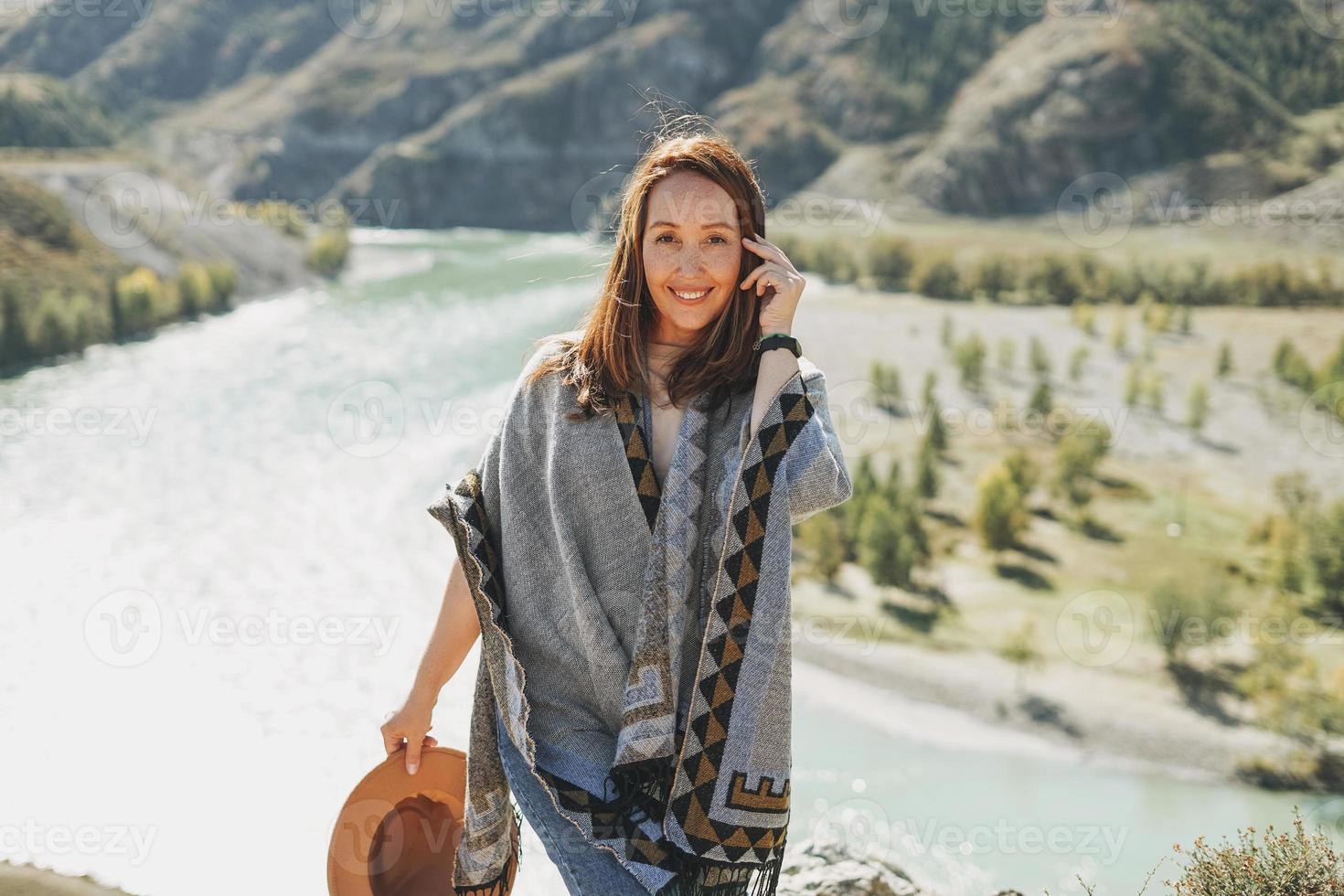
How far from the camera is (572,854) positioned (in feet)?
6.67

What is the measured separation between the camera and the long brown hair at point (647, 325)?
6.88 feet

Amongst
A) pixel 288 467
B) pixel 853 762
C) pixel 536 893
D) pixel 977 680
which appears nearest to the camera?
pixel 536 893

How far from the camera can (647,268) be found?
212cm

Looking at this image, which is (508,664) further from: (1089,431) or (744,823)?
(1089,431)

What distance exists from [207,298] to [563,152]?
39.6 m

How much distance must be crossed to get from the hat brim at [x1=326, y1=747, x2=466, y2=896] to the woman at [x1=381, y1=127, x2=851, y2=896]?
0.06 metres

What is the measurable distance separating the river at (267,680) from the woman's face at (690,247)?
57 centimetres

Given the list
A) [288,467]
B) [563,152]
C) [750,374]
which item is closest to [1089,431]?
[288,467]

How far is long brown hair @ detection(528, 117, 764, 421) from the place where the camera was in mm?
2098

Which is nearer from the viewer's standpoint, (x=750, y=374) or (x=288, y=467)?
(x=750, y=374)

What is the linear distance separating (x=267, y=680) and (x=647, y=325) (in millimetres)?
6854

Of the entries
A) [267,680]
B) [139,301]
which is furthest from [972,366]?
[139,301]

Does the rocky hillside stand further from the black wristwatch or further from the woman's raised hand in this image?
the woman's raised hand

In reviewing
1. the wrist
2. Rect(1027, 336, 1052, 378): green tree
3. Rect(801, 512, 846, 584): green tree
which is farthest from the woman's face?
Rect(1027, 336, 1052, 378): green tree
